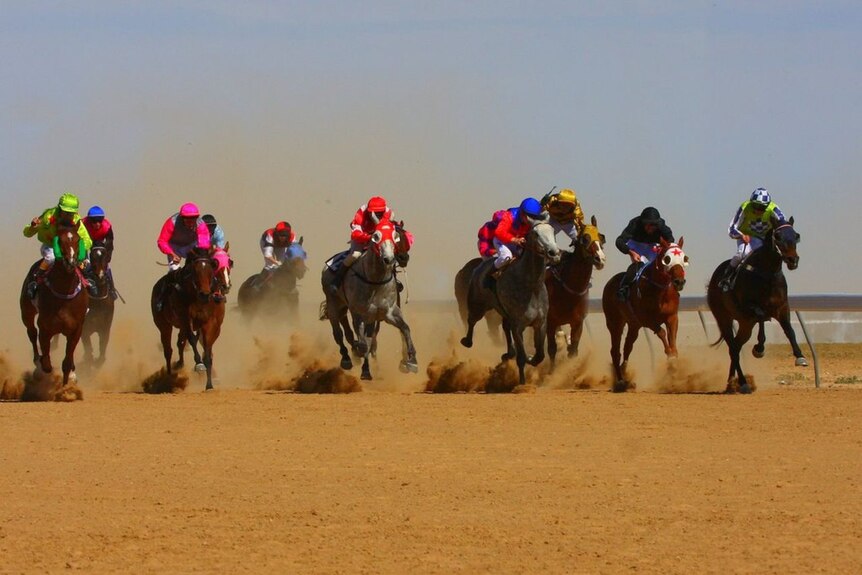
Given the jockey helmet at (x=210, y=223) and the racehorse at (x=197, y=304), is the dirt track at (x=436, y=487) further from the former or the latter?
the jockey helmet at (x=210, y=223)

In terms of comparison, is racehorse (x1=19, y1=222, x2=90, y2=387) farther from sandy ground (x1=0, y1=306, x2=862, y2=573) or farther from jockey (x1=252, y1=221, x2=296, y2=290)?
jockey (x1=252, y1=221, x2=296, y2=290)

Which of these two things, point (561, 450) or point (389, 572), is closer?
point (389, 572)

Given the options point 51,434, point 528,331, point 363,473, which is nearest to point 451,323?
point 528,331

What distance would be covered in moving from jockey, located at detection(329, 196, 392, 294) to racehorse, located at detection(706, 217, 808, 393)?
4.70 m

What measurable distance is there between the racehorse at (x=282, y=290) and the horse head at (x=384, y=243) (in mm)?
8326

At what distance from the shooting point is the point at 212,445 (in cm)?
1480

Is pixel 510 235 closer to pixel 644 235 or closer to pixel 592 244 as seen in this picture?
pixel 592 244

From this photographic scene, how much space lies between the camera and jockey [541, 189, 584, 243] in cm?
2234

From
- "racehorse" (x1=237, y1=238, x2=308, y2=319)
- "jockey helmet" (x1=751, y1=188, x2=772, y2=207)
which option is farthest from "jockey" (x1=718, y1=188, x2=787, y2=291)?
"racehorse" (x1=237, y1=238, x2=308, y2=319)

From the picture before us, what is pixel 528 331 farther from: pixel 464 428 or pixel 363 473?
pixel 363 473

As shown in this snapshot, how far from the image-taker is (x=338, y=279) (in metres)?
22.9

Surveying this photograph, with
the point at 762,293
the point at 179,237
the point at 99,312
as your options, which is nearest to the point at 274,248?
the point at 99,312

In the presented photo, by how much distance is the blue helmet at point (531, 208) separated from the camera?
2038cm

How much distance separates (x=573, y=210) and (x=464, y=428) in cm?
699
